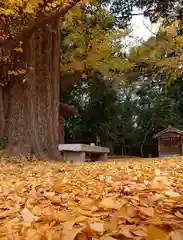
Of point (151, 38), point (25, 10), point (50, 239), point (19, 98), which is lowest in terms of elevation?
point (50, 239)

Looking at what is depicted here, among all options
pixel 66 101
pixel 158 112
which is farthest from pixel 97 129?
pixel 158 112

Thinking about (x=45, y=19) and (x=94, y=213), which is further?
(x=45, y=19)

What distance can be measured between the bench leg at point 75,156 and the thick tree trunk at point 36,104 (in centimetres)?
110

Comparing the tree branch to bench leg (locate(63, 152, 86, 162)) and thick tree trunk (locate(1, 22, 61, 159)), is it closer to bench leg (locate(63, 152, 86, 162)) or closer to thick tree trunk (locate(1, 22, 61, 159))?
thick tree trunk (locate(1, 22, 61, 159))

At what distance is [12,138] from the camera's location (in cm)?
982

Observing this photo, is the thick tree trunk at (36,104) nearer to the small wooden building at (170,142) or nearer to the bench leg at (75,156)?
the bench leg at (75,156)

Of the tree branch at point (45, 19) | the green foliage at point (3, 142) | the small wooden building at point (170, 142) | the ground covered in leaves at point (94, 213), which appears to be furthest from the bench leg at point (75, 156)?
the small wooden building at point (170, 142)

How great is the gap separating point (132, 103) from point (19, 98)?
13939 mm

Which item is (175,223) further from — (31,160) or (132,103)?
(132,103)

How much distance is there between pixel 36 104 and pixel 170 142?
486 inches

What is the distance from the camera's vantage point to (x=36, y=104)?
10180mm

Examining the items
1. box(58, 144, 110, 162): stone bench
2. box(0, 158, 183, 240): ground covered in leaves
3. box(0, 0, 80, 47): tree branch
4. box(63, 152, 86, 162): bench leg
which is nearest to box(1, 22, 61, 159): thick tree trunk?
box(58, 144, 110, 162): stone bench

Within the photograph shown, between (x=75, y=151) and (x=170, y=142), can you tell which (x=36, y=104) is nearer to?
(x=75, y=151)

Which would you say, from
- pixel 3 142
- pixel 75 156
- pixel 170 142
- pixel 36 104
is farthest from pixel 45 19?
pixel 170 142
